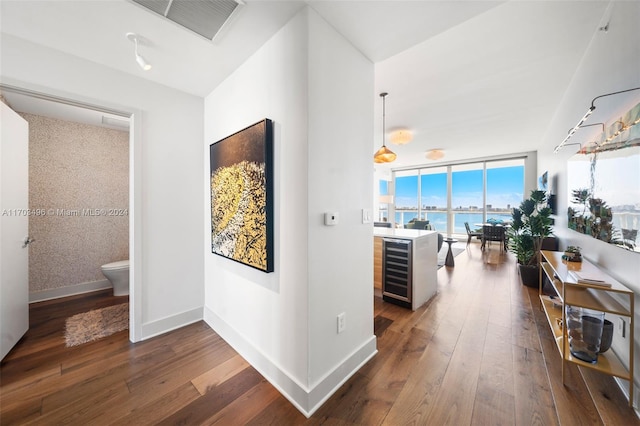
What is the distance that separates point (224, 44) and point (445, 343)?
124 inches

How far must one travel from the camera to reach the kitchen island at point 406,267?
2803 mm

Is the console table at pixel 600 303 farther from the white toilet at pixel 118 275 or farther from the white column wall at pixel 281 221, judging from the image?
the white toilet at pixel 118 275

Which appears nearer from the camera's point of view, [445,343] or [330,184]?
[330,184]

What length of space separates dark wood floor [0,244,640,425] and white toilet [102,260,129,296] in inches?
27.6

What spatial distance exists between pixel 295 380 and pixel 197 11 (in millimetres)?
2454

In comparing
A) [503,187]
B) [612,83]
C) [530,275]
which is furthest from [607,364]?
[503,187]

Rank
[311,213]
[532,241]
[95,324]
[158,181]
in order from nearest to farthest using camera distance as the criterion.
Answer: [311,213]
[158,181]
[95,324]
[532,241]

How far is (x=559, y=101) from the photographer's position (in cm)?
331

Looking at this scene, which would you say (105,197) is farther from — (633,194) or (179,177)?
(633,194)

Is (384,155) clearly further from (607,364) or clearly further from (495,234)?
(495,234)

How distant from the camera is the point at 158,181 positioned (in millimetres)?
2316

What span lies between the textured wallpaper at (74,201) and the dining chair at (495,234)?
7992 millimetres

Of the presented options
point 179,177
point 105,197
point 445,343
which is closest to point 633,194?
point 445,343

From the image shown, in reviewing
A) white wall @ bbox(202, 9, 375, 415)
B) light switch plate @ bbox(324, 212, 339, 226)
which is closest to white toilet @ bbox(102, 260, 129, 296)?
white wall @ bbox(202, 9, 375, 415)
